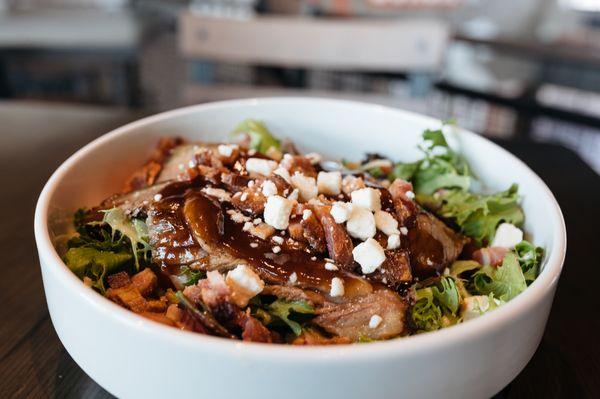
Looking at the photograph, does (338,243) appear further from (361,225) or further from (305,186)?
(305,186)

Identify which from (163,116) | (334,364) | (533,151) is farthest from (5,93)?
(334,364)

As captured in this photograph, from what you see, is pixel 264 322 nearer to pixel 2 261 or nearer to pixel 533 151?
pixel 2 261

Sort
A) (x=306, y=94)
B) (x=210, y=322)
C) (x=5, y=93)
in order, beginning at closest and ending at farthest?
(x=210, y=322), (x=306, y=94), (x=5, y=93)

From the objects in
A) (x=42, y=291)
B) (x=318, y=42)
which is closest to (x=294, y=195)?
(x=42, y=291)

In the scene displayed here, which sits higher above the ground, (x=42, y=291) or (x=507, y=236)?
(x=507, y=236)

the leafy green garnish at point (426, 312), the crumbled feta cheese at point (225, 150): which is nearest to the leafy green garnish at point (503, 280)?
the leafy green garnish at point (426, 312)

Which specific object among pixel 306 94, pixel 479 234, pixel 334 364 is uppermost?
pixel 334 364
